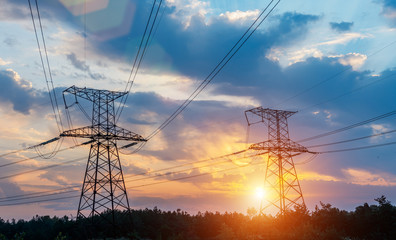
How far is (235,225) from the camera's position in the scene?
2339 inches

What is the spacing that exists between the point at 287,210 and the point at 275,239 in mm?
15806

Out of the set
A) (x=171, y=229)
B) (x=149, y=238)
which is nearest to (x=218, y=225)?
(x=171, y=229)

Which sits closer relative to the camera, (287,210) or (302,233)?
(302,233)

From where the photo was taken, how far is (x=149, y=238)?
55000 millimetres

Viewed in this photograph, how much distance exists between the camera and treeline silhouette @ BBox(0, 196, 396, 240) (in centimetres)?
4403

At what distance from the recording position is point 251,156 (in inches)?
2254

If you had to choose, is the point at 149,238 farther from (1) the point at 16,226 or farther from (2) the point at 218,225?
(1) the point at 16,226

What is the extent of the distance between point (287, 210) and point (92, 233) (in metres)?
27.3

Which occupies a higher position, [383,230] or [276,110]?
[276,110]

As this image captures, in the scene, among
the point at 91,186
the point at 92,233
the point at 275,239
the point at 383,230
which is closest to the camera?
the point at 275,239

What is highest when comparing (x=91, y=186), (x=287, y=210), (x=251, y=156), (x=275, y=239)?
(x=251, y=156)

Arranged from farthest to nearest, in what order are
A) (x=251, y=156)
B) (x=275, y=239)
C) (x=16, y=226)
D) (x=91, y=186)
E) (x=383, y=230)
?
(x=16, y=226) < (x=251, y=156) < (x=91, y=186) < (x=383, y=230) < (x=275, y=239)

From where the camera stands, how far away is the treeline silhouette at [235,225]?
44.0m

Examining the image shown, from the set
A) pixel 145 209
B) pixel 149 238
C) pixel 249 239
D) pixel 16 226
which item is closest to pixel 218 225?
pixel 149 238
